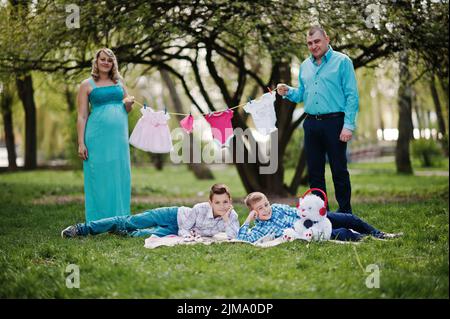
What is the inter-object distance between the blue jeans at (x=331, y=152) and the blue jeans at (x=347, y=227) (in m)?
0.31

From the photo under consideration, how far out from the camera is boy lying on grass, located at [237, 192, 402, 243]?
5617mm

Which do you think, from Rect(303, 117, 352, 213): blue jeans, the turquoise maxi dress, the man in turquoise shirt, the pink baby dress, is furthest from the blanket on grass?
the pink baby dress

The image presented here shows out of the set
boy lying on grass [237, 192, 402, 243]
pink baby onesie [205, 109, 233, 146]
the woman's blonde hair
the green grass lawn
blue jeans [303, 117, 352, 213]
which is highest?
the woman's blonde hair

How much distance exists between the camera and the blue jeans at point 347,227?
5512mm

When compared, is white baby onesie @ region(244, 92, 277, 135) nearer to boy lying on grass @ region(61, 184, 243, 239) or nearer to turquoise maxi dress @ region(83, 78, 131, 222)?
boy lying on grass @ region(61, 184, 243, 239)

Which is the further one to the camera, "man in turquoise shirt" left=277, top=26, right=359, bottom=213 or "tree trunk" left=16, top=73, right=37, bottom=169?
"tree trunk" left=16, top=73, right=37, bottom=169

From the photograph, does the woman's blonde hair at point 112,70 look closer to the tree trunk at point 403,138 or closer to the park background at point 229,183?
the park background at point 229,183

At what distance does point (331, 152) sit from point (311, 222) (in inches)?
34.4

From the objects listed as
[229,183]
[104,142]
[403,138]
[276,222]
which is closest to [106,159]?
[104,142]

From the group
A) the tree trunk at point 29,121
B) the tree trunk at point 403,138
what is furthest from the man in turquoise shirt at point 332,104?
the tree trunk at point 403,138

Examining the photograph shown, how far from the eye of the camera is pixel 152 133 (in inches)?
281

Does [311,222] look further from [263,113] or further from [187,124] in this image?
[187,124]

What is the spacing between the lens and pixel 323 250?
16.3ft

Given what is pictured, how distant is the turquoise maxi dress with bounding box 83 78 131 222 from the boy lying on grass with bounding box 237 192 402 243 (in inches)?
63.3
